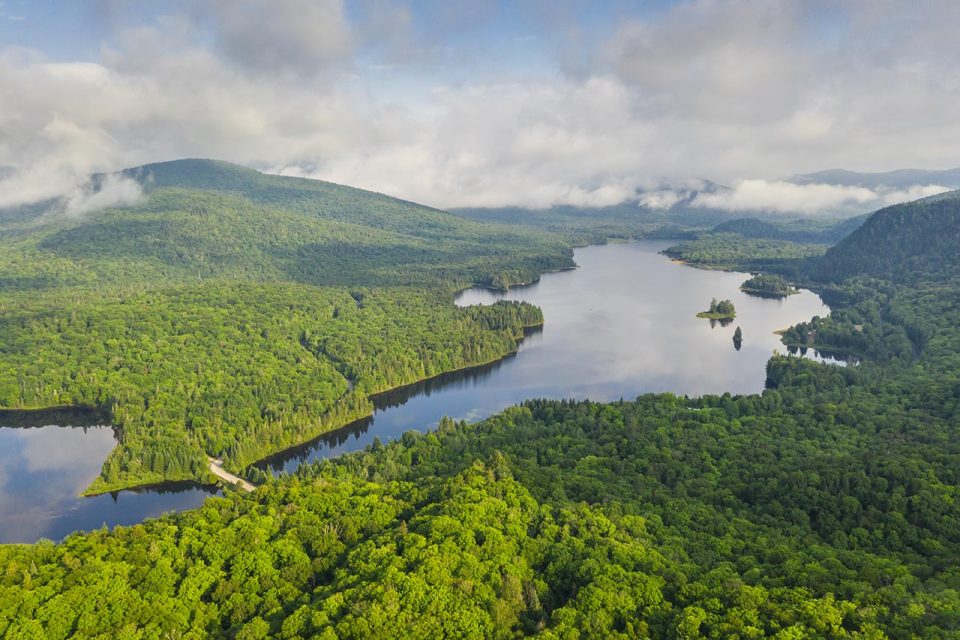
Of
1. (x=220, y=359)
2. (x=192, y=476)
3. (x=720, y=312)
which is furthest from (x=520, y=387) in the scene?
(x=720, y=312)

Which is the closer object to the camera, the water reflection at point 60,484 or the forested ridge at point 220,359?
the water reflection at point 60,484

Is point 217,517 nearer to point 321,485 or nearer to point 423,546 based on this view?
point 321,485

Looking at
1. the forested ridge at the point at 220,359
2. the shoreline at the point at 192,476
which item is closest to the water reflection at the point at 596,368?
the shoreline at the point at 192,476

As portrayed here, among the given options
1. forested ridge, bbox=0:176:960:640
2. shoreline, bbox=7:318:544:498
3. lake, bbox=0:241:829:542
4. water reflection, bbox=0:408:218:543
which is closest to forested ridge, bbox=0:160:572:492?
shoreline, bbox=7:318:544:498

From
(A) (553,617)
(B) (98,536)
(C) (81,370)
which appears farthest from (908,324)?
(C) (81,370)

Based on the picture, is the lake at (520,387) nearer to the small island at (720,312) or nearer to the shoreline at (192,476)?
the shoreline at (192,476)

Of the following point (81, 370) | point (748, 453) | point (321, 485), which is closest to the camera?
point (321, 485)

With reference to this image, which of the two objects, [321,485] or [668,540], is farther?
[321,485]
